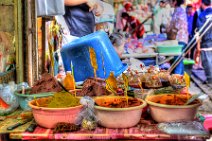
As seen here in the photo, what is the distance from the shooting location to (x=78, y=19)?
6.55m

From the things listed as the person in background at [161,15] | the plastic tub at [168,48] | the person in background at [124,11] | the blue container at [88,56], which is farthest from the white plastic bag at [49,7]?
the person in background at [161,15]

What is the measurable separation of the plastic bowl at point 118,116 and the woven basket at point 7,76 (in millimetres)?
1447

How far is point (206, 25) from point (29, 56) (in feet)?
21.8

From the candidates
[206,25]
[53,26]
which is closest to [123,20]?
[206,25]

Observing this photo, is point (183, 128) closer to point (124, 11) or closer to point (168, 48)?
point (168, 48)

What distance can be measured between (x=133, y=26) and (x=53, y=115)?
836 centimetres

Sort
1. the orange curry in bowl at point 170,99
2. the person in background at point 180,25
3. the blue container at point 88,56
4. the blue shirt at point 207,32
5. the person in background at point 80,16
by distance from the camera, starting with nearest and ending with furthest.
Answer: the orange curry in bowl at point 170,99 → the blue container at point 88,56 → the person in background at point 80,16 → the blue shirt at point 207,32 → the person in background at point 180,25

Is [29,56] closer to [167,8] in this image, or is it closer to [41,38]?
[41,38]

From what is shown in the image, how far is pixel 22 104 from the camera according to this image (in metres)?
2.84

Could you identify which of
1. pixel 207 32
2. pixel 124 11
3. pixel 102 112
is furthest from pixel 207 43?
pixel 102 112

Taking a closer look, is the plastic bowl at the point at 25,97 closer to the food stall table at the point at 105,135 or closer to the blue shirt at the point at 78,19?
the food stall table at the point at 105,135

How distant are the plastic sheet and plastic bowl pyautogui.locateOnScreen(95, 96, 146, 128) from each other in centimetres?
19

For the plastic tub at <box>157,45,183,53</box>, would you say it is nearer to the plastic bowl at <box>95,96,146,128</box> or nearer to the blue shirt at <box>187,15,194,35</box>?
the blue shirt at <box>187,15,194,35</box>

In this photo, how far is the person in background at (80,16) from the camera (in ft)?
20.9
